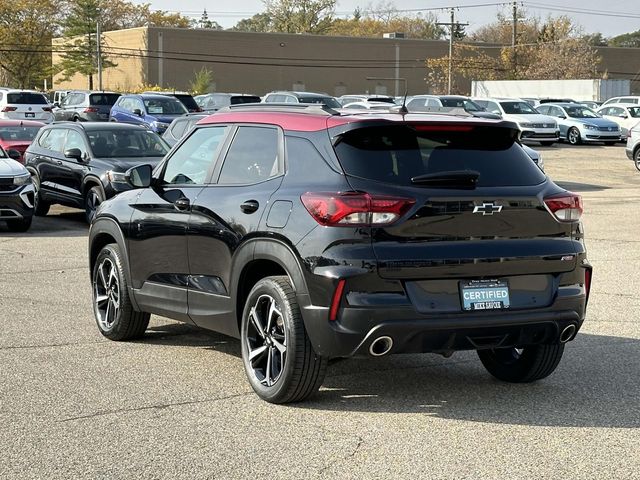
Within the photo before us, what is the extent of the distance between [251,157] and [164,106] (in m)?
27.4

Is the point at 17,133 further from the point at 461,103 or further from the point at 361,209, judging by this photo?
the point at 361,209

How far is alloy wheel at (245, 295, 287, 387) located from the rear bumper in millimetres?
378

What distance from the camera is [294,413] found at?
6527mm

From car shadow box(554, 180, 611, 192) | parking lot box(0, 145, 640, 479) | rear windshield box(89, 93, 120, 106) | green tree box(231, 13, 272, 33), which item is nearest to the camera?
parking lot box(0, 145, 640, 479)

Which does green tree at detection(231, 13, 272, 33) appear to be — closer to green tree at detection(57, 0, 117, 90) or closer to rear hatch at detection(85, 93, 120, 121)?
green tree at detection(57, 0, 117, 90)

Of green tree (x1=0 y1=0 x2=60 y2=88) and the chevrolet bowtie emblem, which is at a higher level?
green tree (x1=0 y1=0 x2=60 y2=88)

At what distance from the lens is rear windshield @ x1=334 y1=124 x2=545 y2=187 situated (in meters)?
6.43

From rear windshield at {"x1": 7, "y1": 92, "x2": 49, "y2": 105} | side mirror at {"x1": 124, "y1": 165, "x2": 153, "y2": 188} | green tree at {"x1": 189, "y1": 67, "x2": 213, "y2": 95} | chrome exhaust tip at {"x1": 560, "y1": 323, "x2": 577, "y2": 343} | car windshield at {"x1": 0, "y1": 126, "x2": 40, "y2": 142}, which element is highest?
green tree at {"x1": 189, "y1": 67, "x2": 213, "y2": 95}

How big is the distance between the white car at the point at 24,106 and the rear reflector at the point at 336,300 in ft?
116

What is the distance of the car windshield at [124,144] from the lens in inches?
715

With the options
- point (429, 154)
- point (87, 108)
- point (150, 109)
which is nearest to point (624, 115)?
point (150, 109)

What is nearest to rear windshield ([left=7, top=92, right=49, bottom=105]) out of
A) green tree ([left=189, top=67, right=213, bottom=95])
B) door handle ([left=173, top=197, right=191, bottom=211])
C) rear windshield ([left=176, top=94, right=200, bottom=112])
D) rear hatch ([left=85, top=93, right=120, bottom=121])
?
rear hatch ([left=85, top=93, right=120, bottom=121])

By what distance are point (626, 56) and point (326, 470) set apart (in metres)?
107

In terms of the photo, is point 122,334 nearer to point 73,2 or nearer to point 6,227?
point 6,227
